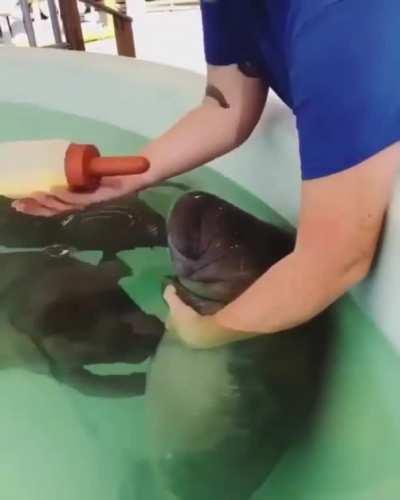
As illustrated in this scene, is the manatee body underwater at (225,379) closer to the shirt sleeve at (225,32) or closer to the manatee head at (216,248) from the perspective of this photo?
the manatee head at (216,248)

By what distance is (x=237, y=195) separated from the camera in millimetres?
1037

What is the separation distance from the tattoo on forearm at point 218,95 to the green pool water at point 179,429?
0.89ft

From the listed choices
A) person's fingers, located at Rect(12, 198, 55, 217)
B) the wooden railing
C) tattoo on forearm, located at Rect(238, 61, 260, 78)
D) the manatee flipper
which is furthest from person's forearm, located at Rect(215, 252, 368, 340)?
the wooden railing

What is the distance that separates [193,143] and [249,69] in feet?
0.40

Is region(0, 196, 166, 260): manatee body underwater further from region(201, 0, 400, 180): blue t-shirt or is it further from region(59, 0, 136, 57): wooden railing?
region(59, 0, 136, 57): wooden railing

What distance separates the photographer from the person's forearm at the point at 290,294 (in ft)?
2.19

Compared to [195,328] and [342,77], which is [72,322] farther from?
[342,77]

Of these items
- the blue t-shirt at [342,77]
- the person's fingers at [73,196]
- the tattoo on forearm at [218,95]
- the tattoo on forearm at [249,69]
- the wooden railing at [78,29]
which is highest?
the blue t-shirt at [342,77]

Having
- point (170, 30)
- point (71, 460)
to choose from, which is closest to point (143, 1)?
point (170, 30)

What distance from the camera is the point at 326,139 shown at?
0.62 meters

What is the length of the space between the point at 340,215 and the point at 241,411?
0.71ft

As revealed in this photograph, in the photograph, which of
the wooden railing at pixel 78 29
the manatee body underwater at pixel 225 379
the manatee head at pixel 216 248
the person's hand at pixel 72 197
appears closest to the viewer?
the manatee body underwater at pixel 225 379

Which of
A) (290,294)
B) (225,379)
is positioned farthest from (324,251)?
(225,379)

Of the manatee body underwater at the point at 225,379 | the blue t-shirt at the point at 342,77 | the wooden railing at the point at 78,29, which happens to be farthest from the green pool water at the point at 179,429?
the wooden railing at the point at 78,29
